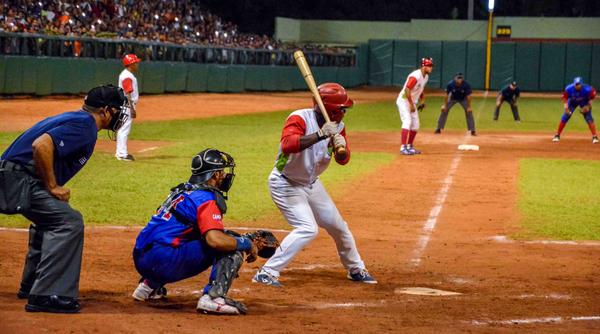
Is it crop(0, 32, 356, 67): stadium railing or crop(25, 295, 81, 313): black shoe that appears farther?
crop(0, 32, 356, 67): stadium railing

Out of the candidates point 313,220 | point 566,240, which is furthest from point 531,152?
point 313,220

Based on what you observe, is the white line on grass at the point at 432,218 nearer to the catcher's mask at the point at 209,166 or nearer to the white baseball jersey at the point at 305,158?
the white baseball jersey at the point at 305,158

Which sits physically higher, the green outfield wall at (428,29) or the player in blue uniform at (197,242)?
the green outfield wall at (428,29)

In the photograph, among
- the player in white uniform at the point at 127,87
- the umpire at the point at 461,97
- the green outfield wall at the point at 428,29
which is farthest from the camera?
the green outfield wall at the point at 428,29

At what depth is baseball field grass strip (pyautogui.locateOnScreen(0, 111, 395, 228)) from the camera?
12.6 metres

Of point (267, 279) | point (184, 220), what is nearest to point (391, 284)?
point (267, 279)

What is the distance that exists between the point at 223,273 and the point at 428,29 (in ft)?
187

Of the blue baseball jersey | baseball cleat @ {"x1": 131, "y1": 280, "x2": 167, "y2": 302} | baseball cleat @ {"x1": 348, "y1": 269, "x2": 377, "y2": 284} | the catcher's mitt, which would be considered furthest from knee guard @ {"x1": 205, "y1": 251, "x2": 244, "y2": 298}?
the blue baseball jersey

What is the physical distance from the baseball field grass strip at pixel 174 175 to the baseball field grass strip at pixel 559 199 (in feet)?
9.56

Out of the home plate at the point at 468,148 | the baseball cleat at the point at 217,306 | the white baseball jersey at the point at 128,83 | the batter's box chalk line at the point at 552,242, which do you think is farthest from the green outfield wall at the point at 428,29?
the baseball cleat at the point at 217,306

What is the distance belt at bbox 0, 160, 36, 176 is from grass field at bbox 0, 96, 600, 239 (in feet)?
16.0

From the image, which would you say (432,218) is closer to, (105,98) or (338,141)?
(338,141)

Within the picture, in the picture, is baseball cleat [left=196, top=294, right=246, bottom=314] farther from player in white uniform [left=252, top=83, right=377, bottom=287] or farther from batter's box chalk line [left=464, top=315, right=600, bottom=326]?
batter's box chalk line [left=464, top=315, right=600, bottom=326]

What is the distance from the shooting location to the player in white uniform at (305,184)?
8.31 meters
